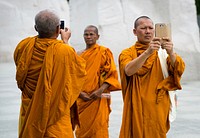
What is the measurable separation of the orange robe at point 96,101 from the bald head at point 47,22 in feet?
5.34

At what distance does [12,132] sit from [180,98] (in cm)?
422

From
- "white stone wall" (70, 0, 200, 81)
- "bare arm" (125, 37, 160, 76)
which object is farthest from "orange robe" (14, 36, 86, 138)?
"white stone wall" (70, 0, 200, 81)

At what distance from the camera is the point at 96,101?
435 cm

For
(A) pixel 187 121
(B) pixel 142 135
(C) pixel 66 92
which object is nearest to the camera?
(C) pixel 66 92

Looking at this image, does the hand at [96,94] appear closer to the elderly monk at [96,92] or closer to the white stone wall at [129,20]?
the elderly monk at [96,92]

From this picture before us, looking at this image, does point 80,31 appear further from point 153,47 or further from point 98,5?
point 153,47

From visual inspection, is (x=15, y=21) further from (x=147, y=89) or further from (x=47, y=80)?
(x=47, y=80)

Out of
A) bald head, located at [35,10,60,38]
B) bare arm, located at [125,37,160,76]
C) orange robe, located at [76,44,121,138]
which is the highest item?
bald head, located at [35,10,60,38]

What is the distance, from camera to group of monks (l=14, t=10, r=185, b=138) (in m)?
2.69

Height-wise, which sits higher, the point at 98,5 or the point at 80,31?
the point at 98,5

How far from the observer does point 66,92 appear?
272 cm

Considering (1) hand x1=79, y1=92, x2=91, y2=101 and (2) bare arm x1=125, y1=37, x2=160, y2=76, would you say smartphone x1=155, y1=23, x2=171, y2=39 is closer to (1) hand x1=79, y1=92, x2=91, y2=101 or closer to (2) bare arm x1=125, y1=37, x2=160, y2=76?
(2) bare arm x1=125, y1=37, x2=160, y2=76

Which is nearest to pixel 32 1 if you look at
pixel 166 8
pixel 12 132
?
pixel 166 8

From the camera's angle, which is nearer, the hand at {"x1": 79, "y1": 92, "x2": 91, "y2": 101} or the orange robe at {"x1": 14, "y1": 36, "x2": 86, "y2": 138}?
the orange robe at {"x1": 14, "y1": 36, "x2": 86, "y2": 138}
